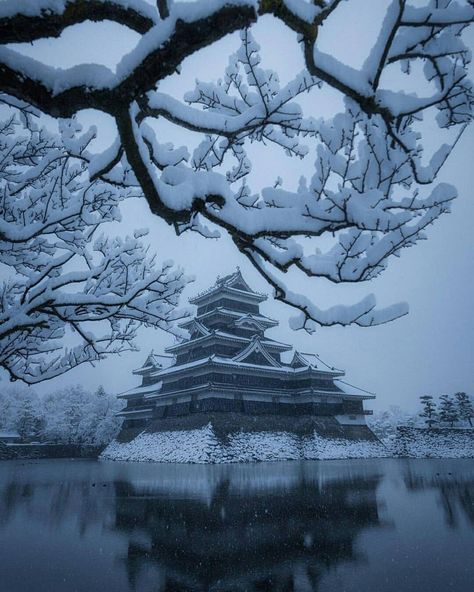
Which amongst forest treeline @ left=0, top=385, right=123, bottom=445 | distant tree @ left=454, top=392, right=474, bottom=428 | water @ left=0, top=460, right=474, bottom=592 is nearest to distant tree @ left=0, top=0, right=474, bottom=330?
water @ left=0, top=460, right=474, bottom=592

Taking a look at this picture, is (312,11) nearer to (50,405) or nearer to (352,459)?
A: (352,459)

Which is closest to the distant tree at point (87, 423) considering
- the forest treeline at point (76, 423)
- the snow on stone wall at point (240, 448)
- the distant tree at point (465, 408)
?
the forest treeline at point (76, 423)

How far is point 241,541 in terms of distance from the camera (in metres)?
4.69

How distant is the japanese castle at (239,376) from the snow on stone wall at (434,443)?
2814 millimetres

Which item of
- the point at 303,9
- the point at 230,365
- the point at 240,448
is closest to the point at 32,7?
the point at 303,9

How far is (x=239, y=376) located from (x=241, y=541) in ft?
63.0

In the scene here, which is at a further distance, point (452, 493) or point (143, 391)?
point (143, 391)

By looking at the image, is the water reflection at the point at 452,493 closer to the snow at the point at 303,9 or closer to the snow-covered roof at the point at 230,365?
the snow at the point at 303,9

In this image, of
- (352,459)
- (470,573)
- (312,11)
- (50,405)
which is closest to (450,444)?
(352,459)

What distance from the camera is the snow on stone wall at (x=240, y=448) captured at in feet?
63.0

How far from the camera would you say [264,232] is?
2.82m

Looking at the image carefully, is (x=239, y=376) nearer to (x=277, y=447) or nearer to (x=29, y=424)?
(x=277, y=447)

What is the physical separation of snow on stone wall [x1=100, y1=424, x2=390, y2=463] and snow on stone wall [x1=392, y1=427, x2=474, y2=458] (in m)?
1.39

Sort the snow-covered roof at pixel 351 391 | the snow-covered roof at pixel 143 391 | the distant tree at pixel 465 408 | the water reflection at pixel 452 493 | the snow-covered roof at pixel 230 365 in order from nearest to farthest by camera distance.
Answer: the water reflection at pixel 452 493 → the snow-covered roof at pixel 230 365 → the snow-covered roof at pixel 351 391 → the snow-covered roof at pixel 143 391 → the distant tree at pixel 465 408
